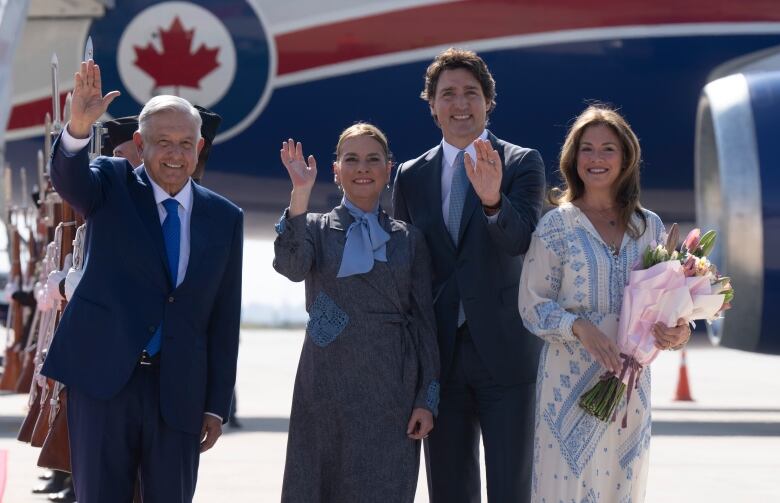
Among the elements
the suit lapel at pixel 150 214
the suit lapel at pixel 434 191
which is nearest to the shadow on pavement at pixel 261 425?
the suit lapel at pixel 434 191

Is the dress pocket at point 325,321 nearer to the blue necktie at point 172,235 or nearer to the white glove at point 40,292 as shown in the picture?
the blue necktie at point 172,235

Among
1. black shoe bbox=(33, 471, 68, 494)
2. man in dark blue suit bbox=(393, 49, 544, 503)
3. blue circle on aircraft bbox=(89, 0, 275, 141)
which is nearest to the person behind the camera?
man in dark blue suit bbox=(393, 49, 544, 503)

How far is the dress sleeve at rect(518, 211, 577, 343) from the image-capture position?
10.8ft

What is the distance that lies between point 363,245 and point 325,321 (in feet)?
0.73

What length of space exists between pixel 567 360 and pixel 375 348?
498 millimetres

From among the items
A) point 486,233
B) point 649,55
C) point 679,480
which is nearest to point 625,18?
point 649,55

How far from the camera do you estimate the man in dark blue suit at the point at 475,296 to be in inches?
139

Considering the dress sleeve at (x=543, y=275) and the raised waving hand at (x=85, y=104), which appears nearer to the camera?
the raised waving hand at (x=85, y=104)

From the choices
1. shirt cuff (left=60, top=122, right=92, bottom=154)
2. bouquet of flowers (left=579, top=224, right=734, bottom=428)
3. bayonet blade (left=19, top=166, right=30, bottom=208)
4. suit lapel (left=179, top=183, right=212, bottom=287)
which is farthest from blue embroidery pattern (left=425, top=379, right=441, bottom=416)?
bayonet blade (left=19, top=166, right=30, bottom=208)

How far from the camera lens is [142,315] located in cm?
307

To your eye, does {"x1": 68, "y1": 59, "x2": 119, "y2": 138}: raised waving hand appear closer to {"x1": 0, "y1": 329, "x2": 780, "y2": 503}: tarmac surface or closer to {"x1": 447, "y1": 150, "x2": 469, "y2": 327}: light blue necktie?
{"x1": 447, "y1": 150, "x2": 469, "y2": 327}: light blue necktie

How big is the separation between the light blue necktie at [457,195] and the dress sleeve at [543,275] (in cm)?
32

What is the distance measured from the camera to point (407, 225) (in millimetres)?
3541

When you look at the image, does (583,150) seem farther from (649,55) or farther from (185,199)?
(649,55)
